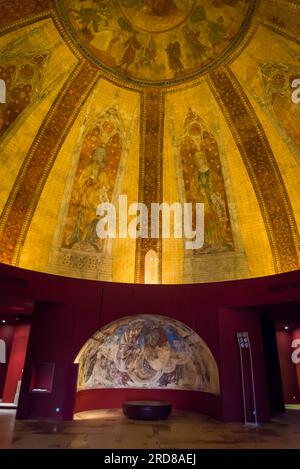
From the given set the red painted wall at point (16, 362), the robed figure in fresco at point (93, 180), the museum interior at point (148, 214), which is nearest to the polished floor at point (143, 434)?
the museum interior at point (148, 214)

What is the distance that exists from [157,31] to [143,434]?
12.8m

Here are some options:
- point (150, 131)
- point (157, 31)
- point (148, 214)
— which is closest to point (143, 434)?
Answer: point (148, 214)

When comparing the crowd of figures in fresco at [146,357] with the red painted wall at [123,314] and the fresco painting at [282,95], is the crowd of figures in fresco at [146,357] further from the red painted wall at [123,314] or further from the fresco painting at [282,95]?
the fresco painting at [282,95]

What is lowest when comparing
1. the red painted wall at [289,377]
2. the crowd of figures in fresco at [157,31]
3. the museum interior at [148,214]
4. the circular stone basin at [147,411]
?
the circular stone basin at [147,411]

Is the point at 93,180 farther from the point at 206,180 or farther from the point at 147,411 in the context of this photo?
the point at 147,411

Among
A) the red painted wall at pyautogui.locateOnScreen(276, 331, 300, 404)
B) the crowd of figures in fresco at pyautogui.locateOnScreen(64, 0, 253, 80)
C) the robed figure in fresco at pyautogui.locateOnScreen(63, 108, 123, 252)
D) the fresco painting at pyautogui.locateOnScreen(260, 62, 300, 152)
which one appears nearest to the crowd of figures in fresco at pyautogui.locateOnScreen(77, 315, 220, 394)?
the robed figure in fresco at pyautogui.locateOnScreen(63, 108, 123, 252)

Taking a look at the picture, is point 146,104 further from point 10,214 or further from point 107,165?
point 10,214

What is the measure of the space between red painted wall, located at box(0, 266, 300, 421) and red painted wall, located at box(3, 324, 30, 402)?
183 inches

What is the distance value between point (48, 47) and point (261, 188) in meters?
9.39

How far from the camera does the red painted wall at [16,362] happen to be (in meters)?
14.5

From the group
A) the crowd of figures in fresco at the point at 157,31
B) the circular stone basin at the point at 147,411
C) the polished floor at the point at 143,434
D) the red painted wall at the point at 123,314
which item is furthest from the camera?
the circular stone basin at the point at 147,411

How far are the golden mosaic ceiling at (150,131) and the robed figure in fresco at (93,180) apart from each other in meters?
0.04

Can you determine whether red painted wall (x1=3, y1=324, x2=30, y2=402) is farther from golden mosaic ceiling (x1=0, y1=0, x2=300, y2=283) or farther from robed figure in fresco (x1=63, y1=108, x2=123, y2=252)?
robed figure in fresco (x1=63, y1=108, x2=123, y2=252)

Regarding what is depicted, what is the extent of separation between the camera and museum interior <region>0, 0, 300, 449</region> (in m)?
10.6
